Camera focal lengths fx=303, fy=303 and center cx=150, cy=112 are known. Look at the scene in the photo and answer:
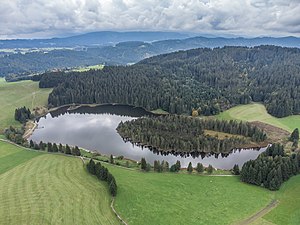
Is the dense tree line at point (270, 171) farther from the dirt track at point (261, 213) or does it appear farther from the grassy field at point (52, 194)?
the grassy field at point (52, 194)

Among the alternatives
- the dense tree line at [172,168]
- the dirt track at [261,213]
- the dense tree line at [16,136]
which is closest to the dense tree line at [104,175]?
the dense tree line at [172,168]

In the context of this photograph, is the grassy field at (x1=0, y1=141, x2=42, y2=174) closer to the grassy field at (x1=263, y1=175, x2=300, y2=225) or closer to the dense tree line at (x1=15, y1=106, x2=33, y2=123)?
the dense tree line at (x1=15, y1=106, x2=33, y2=123)

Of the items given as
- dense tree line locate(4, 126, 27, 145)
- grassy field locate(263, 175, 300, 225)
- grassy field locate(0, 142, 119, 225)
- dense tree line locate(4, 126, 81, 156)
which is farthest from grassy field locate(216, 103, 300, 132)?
dense tree line locate(4, 126, 27, 145)

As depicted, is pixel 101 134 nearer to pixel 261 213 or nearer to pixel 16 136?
pixel 16 136

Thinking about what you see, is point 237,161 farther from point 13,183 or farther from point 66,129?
point 66,129

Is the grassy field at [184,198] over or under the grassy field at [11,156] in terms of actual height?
over

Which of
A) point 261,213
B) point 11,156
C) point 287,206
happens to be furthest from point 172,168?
point 11,156
